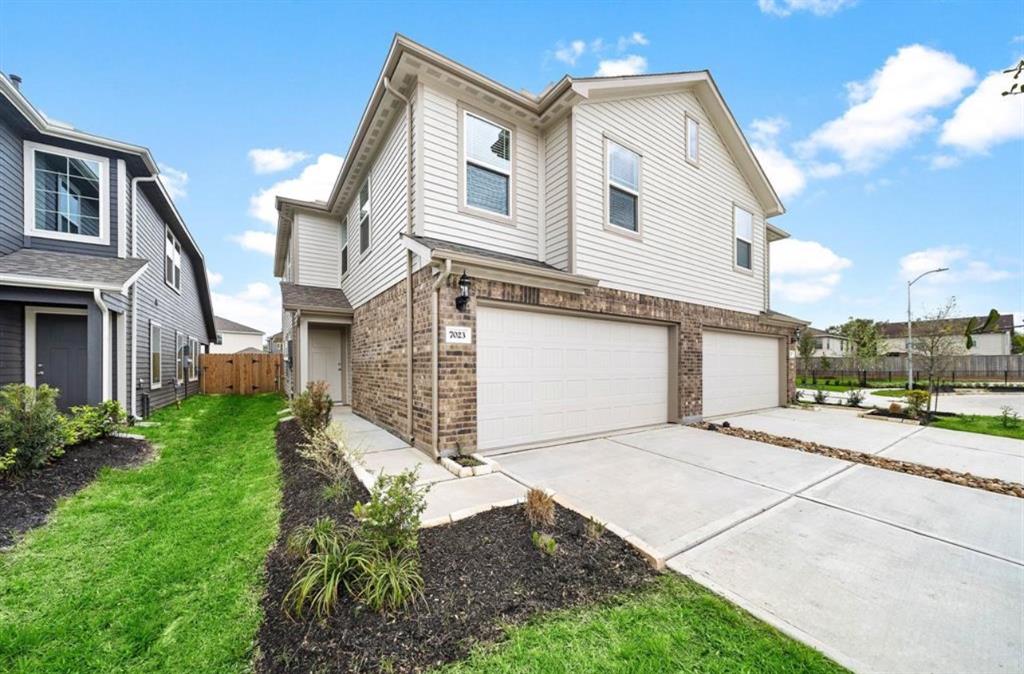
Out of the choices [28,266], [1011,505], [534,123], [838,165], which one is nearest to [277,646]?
[1011,505]

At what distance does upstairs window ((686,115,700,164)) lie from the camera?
9.37 metres

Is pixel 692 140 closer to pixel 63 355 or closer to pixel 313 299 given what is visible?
pixel 313 299

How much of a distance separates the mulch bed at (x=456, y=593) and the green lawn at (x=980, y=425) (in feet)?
34.4

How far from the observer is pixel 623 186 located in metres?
7.90

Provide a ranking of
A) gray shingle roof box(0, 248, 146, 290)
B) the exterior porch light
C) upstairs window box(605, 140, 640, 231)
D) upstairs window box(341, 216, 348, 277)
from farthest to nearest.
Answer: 1. upstairs window box(341, 216, 348, 277)
2. upstairs window box(605, 140, 640, 231)
3. gray shingle roof box(0, 248, 146, 290)
4. the exterior porch light

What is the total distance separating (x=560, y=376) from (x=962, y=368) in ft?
109

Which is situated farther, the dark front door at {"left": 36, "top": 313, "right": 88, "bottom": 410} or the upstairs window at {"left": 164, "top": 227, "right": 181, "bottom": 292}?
the upstairs window at {"left": 164, "top": 227, "right": 181, "bottom": 292}

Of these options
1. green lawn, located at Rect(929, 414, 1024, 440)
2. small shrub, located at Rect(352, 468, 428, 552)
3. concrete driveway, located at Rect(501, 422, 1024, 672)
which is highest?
small shrub, located at Rect(352, 468, 428, 552)

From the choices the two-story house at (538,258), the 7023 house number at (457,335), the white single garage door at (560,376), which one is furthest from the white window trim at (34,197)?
the white single garage door at (560,376)

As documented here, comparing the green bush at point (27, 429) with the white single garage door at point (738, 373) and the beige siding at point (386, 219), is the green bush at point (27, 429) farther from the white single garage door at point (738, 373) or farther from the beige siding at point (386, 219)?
the white single garage door at point (738, 373)

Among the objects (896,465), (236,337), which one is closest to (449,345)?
(896,465)

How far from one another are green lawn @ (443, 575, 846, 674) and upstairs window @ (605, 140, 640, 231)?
643cm

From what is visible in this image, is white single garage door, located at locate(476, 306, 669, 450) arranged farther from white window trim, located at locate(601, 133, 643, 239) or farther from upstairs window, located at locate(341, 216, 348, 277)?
upstairs window, located at locate(341, 216, 348, 277)

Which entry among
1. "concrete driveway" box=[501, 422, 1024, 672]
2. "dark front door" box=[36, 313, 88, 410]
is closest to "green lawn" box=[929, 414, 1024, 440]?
"concrete driveway" box=[501, 422, 1024, 672]
